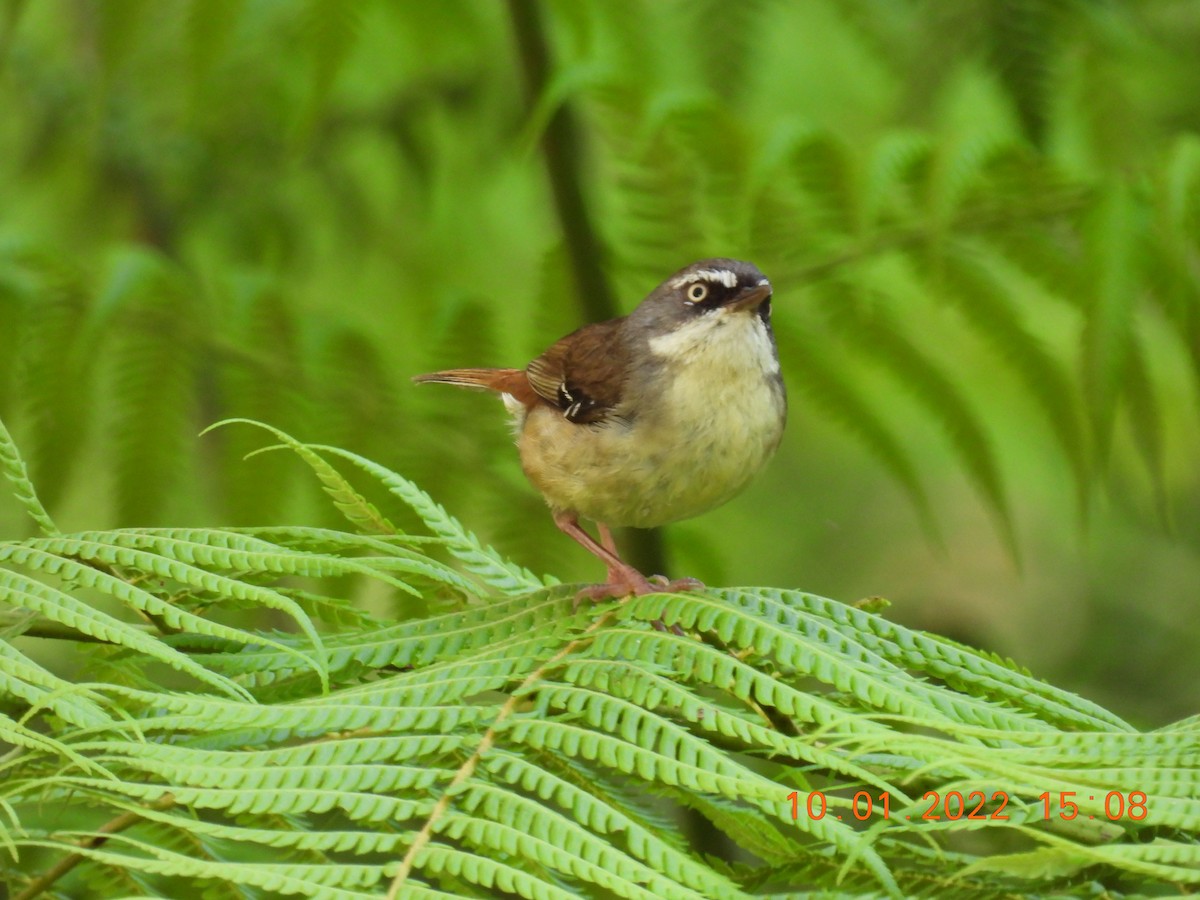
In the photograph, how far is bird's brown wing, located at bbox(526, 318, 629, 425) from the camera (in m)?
2.96

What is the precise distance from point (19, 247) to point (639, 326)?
1.81 metres

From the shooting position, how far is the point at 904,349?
11.2ft

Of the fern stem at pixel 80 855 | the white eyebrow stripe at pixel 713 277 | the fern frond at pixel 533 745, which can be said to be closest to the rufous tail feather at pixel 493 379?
the white eyebrow stripe at pixel 713 277

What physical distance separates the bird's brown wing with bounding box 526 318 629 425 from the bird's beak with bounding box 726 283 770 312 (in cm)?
30

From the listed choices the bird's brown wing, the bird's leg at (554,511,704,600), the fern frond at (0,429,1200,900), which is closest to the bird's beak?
the bird's brown wing

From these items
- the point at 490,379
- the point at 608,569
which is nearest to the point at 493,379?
the point at 490,379

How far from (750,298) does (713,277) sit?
0.15 meters

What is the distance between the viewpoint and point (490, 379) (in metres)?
3.38

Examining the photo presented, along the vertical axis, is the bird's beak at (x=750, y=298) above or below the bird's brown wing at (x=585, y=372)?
above

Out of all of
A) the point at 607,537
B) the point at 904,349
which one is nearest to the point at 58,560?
the point at 607,537

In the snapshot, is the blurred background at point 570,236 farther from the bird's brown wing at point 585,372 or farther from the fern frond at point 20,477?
the fern frond at point 20,477

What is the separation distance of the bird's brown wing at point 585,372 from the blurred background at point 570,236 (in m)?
0.42

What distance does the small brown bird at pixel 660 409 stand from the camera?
2725 millimetres

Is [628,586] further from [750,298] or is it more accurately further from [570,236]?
[570,236]
